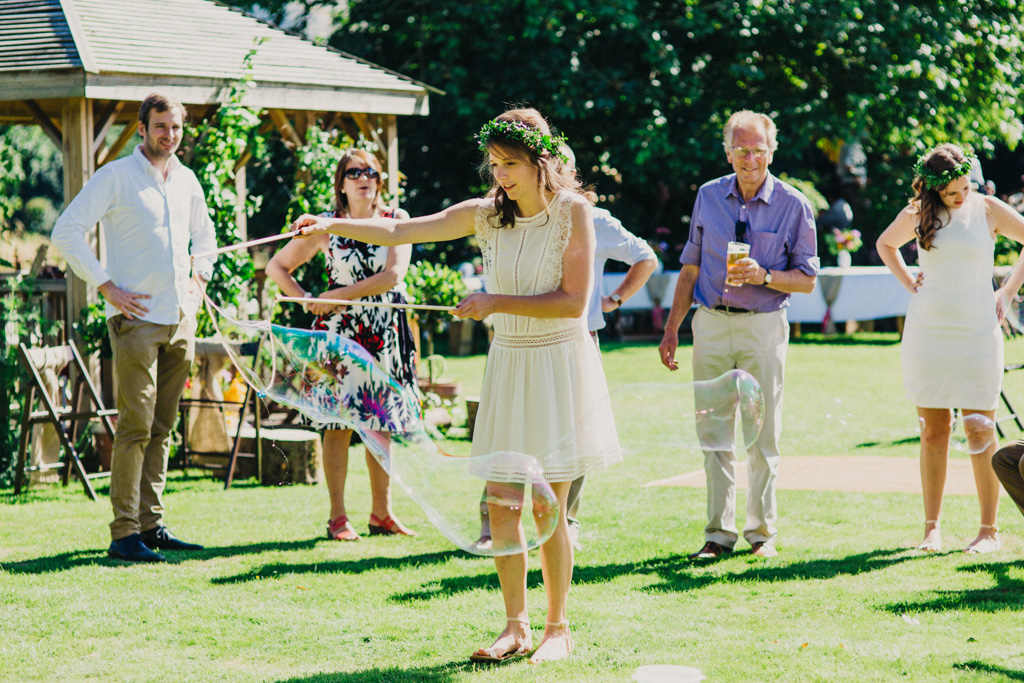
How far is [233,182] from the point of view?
10328mm

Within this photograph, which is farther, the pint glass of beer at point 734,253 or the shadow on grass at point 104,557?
the shadow on grass at point 104,557

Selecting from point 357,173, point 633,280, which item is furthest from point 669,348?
point 357,173

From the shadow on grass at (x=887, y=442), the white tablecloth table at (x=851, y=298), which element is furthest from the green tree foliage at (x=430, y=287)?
the white tablecloth table at (x=851, y=298)

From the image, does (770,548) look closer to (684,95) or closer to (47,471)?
(47,471)

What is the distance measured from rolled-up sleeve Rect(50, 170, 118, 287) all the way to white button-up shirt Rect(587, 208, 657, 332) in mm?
2282

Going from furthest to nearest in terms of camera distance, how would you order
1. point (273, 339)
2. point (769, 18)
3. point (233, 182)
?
point (769, 18) < point (233, 182) < point (273, 339)

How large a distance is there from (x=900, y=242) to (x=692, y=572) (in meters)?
1.94

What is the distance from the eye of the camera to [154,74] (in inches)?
313

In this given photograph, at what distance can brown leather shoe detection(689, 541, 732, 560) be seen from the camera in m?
5.10

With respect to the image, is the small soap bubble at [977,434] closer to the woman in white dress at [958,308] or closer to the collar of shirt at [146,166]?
the woman in white dress at [958,308]

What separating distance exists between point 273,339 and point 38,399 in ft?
11.8

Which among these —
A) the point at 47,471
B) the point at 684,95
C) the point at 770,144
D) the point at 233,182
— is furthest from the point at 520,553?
the point at 684,95

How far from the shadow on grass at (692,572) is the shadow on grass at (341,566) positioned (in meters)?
0.38

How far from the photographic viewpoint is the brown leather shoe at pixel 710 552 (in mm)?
5102
